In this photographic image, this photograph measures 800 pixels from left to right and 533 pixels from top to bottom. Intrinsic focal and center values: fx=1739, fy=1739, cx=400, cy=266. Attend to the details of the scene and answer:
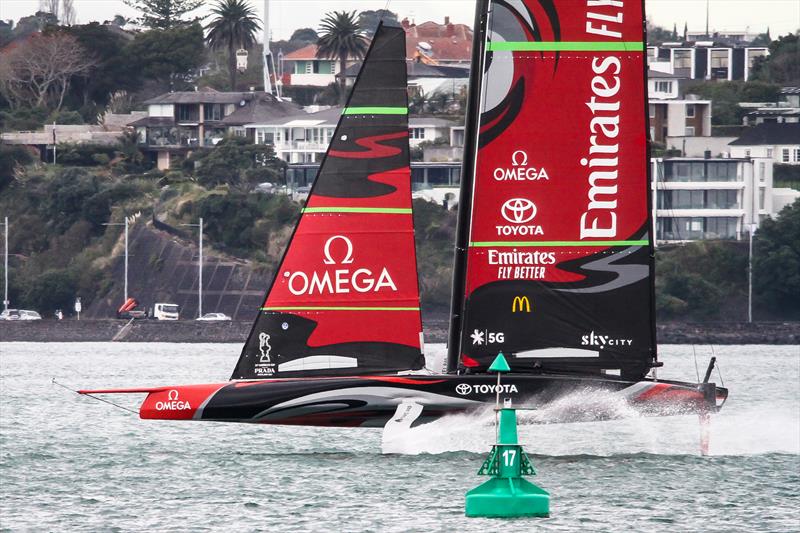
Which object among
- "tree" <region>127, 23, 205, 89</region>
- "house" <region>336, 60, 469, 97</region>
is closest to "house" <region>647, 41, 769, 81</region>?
"house" <region>336, 60, 469, 97</region>

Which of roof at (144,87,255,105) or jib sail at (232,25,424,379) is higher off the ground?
roof at (144,87,255,105)

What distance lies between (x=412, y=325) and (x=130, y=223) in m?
70.9

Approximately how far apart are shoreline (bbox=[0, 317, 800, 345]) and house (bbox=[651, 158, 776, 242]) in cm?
1044

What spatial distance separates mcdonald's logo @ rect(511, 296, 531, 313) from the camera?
21859mm

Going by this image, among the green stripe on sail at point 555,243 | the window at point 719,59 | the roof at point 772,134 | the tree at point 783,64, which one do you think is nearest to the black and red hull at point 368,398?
the green stripe on sail at point 555,243

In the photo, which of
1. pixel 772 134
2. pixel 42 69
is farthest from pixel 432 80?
pixel 772 134

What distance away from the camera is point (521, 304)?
2186 centimetres

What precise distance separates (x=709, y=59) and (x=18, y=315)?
68571 mm

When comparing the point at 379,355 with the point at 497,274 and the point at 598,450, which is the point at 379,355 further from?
the point at 598,450

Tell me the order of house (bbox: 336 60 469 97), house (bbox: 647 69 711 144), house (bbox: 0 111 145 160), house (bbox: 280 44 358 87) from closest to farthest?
house (bbox: 647 69 711 144), house (bbox: 0 111 145 160), house (bbox: 336 60 469 97), house (bbox: 280 44 358 87)

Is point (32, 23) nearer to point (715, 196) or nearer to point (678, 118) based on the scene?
point (678, 118)

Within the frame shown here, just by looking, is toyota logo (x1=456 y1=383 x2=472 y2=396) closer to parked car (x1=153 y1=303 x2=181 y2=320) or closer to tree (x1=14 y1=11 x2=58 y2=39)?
parked car (x1=153 y1=303 x2=181 y2=320)

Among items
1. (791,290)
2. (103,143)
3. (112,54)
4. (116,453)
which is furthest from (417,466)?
(112,54)

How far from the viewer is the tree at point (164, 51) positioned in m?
120
